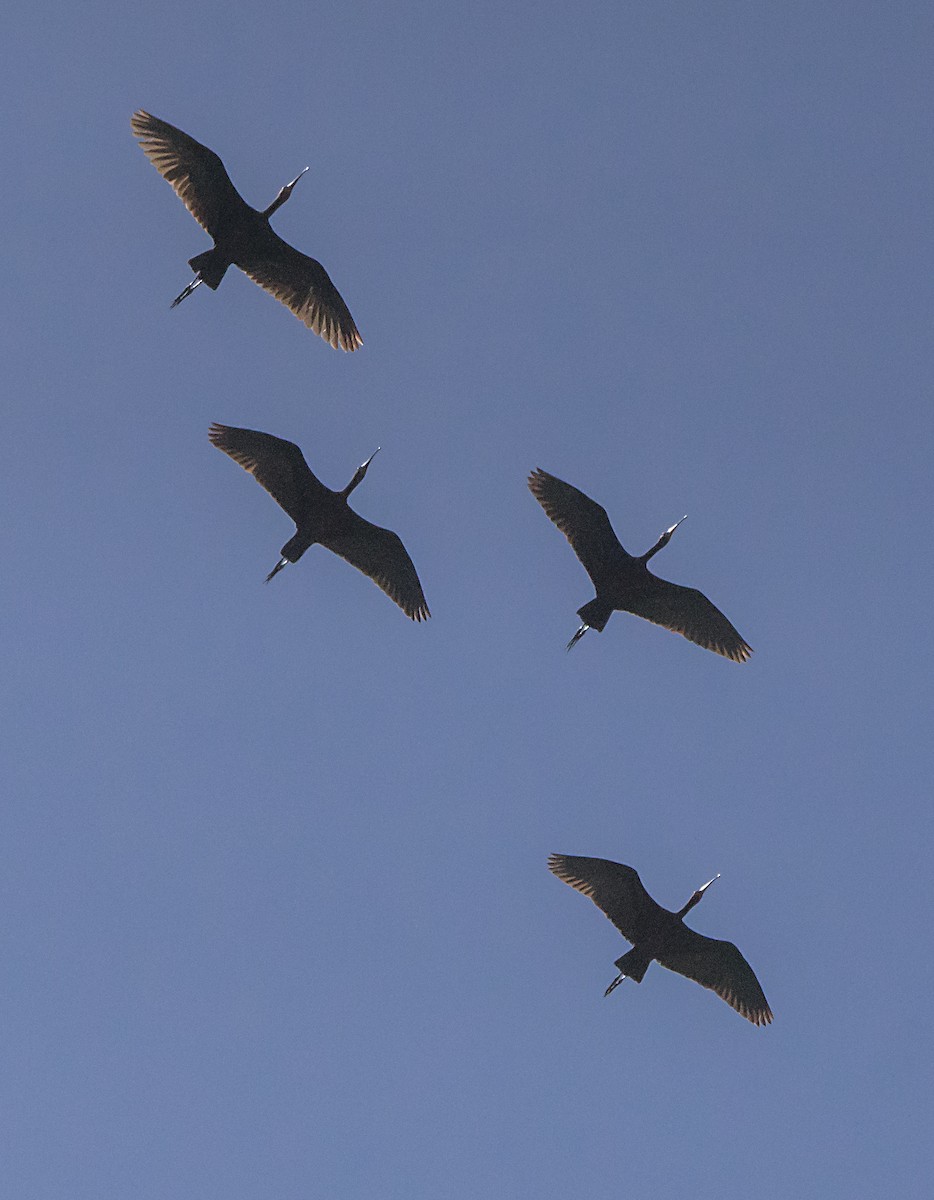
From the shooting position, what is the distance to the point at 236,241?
1131 inches

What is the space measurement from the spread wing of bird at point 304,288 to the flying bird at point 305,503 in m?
1.76

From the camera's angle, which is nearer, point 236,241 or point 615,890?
point 236,241

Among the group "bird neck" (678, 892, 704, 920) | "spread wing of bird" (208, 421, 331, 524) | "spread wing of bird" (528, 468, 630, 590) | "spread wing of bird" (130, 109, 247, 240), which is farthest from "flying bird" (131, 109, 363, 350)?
"bird neck" (678, 892, 704, 920)

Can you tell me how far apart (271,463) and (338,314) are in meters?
2.33

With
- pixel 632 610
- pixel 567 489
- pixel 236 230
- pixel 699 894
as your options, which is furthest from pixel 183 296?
pixel 699 894

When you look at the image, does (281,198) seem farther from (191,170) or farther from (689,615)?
(689,615)

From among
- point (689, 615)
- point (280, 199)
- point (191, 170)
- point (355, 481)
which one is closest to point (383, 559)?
point (355, 481)

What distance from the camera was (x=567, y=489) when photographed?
97.1 feet

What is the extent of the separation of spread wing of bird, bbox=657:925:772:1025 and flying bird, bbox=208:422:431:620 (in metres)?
6.76

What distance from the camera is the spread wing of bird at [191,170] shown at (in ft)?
91.9

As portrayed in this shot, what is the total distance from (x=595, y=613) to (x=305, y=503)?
14.3 feet

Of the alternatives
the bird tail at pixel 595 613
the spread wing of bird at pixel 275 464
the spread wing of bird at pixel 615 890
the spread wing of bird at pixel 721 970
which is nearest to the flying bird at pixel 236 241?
the spread wing of bird at pixel 275 464

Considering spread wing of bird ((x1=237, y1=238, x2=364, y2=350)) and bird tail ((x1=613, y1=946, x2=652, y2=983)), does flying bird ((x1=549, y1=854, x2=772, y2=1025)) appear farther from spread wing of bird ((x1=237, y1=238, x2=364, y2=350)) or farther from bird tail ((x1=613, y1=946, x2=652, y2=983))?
spread wing of bird ((x1=237, y1=238, x2=364, y2=350))

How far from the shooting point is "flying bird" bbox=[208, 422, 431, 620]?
29.1 m
